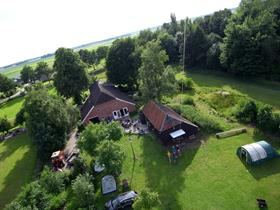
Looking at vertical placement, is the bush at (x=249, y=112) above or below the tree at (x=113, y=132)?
below

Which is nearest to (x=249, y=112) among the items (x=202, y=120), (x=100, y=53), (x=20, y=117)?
(x=202, y=120)

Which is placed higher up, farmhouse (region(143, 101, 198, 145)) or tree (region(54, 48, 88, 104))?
tree (region(54, 48, 88, 104))

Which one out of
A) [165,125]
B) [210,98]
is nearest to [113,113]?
[165,125]

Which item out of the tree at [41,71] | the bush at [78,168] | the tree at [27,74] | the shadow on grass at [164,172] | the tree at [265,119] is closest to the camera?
the shadow on grass at [164,172]

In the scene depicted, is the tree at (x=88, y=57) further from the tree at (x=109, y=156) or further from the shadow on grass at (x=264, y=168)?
the shadow on grass at (x=264, y=168)

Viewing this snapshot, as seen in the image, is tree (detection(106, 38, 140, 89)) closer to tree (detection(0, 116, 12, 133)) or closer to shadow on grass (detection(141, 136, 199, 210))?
tree (detection(0, 116, 12, 133))

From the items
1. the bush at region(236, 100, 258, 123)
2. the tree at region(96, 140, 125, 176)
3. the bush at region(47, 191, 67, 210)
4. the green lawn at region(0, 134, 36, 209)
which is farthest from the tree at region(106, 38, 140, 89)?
the bush at region(47, 191, 67, 210)

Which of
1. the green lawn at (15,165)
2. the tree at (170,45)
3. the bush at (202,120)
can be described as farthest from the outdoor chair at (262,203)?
the tree at (170,45)

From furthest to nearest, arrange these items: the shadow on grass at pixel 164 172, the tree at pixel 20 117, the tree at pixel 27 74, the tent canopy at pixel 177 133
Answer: the tree at pixel 27 74 → the tree at pixel 20 117 → the tent canopy at pixel 177 133 → the shadow on grass at pixel 164 172
